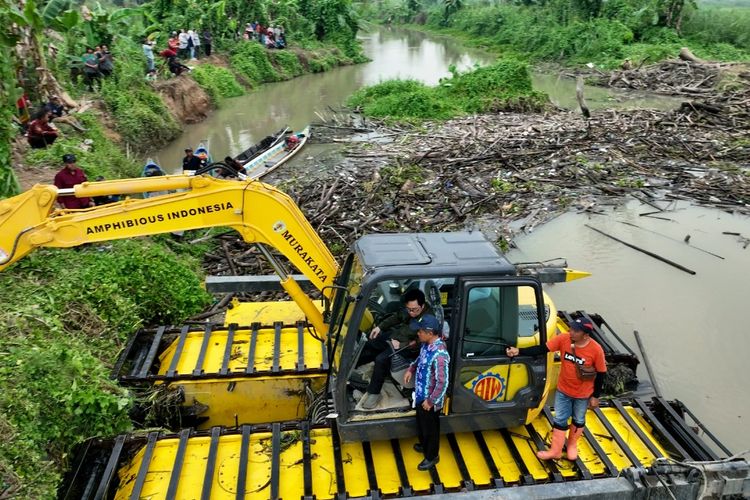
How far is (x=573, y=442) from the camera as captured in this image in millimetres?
5051

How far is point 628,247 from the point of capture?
39.7 feet

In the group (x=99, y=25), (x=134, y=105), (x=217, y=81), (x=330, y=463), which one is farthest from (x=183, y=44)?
(x=330, y=463)

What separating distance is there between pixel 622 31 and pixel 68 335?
3921cm

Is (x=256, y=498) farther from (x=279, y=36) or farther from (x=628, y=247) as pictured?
(x=279, y=36)

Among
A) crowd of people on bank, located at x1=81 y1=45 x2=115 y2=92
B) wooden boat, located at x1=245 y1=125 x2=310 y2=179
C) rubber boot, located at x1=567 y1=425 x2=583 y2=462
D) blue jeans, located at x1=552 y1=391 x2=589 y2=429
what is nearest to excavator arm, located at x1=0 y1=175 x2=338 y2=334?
blue jeans, located at x1=552 y1=391 x2=589 y2=429

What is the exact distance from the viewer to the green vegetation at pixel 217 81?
24.9m

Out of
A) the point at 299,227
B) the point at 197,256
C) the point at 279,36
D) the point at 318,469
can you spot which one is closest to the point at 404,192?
the point at 197,256

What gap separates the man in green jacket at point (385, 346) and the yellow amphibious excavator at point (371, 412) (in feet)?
0.33

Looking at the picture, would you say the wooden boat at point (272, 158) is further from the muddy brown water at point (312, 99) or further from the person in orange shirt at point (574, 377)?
the person in orange shirt at point (574, 377)

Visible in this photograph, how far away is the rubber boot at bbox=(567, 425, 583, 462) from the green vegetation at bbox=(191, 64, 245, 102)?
77.3 feet

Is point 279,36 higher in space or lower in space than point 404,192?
higher

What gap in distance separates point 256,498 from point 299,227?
263cm

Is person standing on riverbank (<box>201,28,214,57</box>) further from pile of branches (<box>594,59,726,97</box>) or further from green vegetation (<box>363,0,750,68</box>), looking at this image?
green vegetation (<box>363,0,750,68</box>)

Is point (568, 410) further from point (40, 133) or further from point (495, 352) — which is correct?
point (40, 133)
